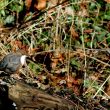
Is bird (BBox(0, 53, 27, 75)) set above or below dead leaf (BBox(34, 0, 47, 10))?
below


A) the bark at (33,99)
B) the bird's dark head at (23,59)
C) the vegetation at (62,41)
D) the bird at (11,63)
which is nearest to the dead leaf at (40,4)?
the vegetation at (62,41)

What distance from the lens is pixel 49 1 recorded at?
5.97m

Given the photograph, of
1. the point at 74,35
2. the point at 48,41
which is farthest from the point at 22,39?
the point at 74,35

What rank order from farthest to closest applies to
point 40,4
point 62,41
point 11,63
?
point 40,4, point 62,41, point 11,63

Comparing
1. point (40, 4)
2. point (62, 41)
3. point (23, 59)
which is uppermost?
point (40, 4)

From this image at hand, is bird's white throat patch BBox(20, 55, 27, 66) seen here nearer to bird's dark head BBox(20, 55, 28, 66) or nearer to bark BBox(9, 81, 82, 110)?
bird's dark head BBox(20, 55, 28, 66)

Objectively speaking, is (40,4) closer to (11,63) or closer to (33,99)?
(11,63)

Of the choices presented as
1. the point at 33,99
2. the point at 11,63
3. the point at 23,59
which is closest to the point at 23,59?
the point at 23,59

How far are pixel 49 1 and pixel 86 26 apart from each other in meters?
0.62

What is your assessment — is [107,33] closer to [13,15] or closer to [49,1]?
[49,1]

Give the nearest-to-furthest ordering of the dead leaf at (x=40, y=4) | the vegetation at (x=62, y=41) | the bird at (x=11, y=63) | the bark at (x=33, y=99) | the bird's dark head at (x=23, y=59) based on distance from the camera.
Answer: the bark at (x=33, y=99), the bird at (x=11, y=63), the bird's dark head at (x=23, y=59), the vegetation at (x=62, y=41), the dead leaf at (x=40, y=4)

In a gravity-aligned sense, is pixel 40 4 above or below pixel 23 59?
above

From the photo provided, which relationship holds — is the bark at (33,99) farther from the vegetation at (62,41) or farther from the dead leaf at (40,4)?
the dead leaf at (40,4)

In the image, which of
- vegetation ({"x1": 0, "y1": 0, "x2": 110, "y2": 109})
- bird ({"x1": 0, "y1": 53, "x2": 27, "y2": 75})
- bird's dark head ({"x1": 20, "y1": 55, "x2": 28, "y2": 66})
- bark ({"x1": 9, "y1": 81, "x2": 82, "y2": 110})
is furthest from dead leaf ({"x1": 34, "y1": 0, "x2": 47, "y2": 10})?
bark ({"x1": 9, "y1": 81, "x2": 82, "y2": 110})
